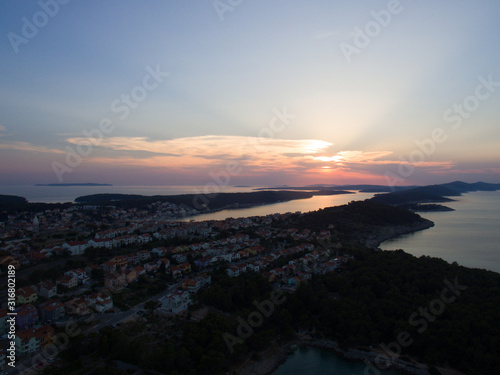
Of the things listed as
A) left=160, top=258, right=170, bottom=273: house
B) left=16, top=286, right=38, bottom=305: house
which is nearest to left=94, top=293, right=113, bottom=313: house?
left=16, top=286, right=38, bottom=305: house

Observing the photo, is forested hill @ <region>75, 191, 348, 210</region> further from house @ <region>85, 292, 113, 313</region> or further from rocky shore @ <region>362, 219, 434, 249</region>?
house @ <region>85, 292, 113, 313</region>

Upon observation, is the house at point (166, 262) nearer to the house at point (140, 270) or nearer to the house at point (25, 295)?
the house at point (140, 270)

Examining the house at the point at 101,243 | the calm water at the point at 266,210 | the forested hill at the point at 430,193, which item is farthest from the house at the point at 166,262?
the forested hill at the point at 430,193

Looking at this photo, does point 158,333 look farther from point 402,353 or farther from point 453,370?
point 453,370

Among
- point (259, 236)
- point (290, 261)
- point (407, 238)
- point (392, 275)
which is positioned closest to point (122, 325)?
point (290, 261)

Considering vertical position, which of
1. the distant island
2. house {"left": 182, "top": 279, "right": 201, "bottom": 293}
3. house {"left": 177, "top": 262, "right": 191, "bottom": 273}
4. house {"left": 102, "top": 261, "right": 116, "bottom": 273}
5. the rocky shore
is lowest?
the rocky shore

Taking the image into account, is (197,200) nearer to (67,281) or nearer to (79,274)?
(79,274)

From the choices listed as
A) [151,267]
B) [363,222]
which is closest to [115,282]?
[151,267]
